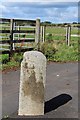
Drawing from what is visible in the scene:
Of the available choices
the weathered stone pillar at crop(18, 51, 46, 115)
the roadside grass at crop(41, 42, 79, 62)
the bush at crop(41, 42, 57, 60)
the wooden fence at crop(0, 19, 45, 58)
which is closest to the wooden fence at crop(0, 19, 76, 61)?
the wooden fence at crop(0, 19, 45, 58)

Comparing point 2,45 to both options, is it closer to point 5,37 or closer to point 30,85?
point 5,37

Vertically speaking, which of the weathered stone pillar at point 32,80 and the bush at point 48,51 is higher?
the weathered stone pillar at point 32,80

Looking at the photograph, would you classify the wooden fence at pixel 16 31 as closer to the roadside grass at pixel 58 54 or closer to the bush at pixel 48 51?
the bush at pixel 48 51

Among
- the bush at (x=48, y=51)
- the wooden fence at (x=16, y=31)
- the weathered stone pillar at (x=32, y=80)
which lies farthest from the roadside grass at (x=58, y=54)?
the weathered stone pillar at (x=32, y=80)

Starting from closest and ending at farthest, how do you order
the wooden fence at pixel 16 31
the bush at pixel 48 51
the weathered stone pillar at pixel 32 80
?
the weathered stone pillar at pixel 32 80
the wooden fence at pixel 16 31
the bush at pixel 48 51

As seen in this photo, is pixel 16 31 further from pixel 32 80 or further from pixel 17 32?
pixel 32 80

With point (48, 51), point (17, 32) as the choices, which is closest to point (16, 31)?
→ point (17, 32)

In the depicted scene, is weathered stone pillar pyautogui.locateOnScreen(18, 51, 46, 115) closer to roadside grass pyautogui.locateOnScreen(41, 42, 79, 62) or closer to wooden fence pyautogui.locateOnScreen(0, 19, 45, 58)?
wooden fence pyautogui.locateOnScreen(0, 19, 45, 58)

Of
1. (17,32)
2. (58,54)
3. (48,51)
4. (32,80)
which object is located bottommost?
(58,54)

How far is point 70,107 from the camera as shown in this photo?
757 cm

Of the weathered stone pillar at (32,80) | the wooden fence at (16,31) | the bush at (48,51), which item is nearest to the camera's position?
the weathered stone pillar at (32,80)

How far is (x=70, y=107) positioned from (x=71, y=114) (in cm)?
50

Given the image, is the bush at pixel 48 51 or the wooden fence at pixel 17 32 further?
the bush at pixel 48 51

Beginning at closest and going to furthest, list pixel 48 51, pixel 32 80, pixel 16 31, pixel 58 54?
1. pixel 32 80
2. pixel 16 31
3. pixel 48 51
4. pixel 58 54
